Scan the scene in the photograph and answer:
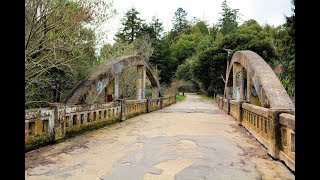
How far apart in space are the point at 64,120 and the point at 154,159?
9.28ft

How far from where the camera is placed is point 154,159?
5.16m

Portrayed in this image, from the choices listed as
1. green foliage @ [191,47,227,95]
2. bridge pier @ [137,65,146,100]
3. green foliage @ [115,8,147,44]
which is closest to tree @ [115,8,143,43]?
green foliage @ [115,8,147,44]

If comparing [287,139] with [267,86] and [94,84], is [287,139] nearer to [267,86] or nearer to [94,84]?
[267,86]

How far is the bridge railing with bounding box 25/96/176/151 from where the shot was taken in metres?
5.66

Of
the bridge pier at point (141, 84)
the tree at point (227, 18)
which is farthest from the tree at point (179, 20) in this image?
the bridge pier at point (141, 84)

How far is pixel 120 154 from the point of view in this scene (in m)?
5.55


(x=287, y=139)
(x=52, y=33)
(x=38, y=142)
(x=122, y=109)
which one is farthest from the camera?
(x=122, y=109)

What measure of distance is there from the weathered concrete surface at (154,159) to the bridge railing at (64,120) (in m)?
0.26

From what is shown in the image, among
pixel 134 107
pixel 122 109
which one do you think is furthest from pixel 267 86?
pixel 134 107

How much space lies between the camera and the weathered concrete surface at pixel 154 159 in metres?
4.21

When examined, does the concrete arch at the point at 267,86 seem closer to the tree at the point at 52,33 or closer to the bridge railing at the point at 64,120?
the bridge railing at the point at 64,120

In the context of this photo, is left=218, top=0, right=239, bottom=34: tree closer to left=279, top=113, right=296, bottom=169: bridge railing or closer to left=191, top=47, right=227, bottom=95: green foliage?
left=191, top=47, right=227, bottom=95: green foliage

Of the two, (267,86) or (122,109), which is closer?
(267,86)
